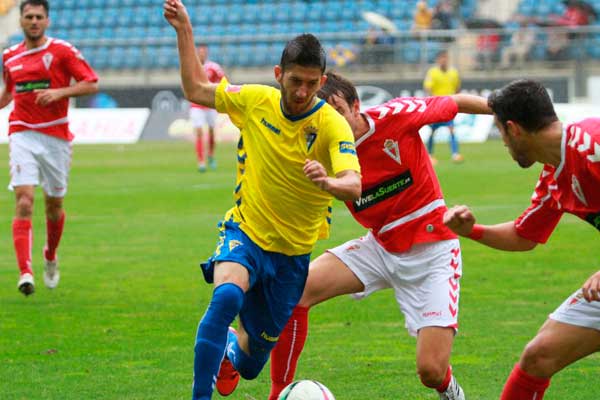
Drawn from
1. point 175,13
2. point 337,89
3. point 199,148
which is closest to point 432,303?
point 337,89

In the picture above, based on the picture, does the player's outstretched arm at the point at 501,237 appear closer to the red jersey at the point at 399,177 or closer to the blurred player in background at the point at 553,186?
the blurred player in background at the point at 553,186

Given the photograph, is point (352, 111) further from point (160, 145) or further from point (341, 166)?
point (160, 145)

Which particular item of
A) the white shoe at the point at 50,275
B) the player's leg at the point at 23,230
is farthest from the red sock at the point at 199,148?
the player's leg at the point at 23,230

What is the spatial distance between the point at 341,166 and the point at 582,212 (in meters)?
1.13

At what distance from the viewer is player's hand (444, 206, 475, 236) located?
5.05 meters

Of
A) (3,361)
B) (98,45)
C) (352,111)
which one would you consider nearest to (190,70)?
(352,111)

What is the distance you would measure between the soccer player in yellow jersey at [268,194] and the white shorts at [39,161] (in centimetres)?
458

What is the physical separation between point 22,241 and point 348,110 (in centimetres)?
464

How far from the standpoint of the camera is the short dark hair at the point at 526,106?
493 centimetres

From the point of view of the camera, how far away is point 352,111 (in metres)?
6.29

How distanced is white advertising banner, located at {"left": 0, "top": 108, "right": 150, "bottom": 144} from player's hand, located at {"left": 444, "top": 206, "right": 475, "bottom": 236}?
27.8m

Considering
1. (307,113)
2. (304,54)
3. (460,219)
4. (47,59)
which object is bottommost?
(47,59)

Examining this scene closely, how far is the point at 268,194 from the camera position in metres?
5.89

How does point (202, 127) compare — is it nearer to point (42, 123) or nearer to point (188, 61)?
point (42, 123)
